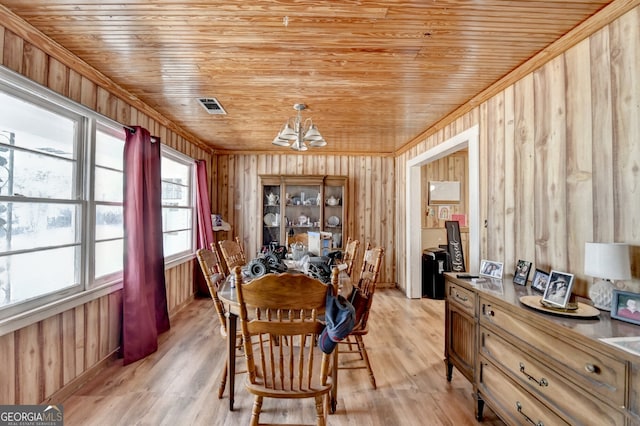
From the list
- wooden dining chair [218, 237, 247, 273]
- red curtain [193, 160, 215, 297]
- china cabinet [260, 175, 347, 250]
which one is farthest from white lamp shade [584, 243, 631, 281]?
red curtain [193, 160, 215, 297]

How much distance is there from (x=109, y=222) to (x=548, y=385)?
11.3 feet

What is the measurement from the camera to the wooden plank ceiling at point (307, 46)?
5.51ft

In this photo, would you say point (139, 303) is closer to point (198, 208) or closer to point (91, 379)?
point (91, 379)

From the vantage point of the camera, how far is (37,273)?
2.06 metres

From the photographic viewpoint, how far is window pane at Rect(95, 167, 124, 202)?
270 centimetres

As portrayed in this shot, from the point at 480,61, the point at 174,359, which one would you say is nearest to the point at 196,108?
the point at 174,359

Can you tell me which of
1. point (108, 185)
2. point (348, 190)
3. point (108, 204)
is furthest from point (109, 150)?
point (348, 190)

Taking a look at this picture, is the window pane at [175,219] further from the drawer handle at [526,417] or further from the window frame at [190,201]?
the drawer handle at [526,417]

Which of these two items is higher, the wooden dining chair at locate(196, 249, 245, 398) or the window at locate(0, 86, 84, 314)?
the window at locate(0, 86, 84, 314)

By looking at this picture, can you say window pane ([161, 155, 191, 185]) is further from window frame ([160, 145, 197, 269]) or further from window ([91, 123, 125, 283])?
window ([91, 123, 125, 283])

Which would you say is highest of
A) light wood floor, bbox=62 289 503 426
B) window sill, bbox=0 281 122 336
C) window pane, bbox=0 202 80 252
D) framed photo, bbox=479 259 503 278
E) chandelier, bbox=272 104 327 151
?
chandelier, bbox=272 104 327 151

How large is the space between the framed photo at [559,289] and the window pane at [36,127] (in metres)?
3.26

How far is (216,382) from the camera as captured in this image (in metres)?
2.41

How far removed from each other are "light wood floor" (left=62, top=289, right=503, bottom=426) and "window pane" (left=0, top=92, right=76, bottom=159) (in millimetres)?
1798
